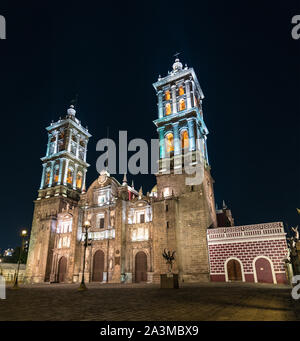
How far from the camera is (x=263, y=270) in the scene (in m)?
24.3

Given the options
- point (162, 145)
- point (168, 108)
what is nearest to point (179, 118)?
point (168, 108)

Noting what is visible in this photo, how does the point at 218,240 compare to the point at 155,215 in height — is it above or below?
below

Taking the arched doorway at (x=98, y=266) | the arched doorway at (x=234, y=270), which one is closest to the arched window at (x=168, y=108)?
the arched doorway at (x=98, y=266)

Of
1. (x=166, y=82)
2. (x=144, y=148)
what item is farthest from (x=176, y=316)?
(x=166, y=82)

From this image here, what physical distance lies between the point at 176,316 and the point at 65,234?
36701mm

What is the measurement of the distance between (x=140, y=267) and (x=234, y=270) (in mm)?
11968

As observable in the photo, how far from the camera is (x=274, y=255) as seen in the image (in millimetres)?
24109

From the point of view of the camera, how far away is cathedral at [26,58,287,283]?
26.2 meters

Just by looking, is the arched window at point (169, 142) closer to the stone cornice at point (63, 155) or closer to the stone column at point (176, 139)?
the stone column at point (176, 139)

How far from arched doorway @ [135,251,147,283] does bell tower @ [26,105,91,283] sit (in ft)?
33.2

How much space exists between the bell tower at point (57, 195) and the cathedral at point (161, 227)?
0.17 m

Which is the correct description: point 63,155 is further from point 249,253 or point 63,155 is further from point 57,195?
point 249,253
